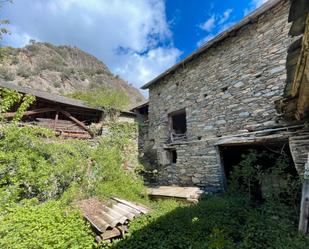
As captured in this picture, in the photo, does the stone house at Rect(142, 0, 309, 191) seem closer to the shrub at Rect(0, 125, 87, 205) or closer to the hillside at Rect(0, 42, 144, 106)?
the shrub at Rect(0, 125, 87, 205)

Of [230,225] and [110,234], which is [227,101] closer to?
[230,225]

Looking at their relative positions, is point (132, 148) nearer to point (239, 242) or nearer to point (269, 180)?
point (269, 180)

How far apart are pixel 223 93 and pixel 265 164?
2.96 m

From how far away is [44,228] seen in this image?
4.40 meters

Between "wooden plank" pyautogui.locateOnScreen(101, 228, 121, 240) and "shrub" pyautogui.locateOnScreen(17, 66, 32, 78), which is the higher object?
"shrub" pyautogui.locateOnScreen(17, 66, 32, 78)

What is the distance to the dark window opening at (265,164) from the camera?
17.5 ft

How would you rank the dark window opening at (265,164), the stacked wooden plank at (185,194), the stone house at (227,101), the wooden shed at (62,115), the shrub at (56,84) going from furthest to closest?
1. the shrub at (56,84)
2. the wooden shed at (62,115)
3. the stacked wooden plank at (185,194)
4. the stone house at (227,101)
5. the dark window opening at (265,164)

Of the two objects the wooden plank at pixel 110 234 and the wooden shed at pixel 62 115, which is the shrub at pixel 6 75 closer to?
the wooden shed at pixel 62 115

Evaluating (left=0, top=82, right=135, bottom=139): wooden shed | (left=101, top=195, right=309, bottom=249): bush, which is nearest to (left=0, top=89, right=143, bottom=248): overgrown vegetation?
(left=101, top=195, right=309, bottom=249): bush

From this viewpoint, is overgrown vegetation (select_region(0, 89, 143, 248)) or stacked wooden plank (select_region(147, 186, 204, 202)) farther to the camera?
stacked wooden plank (select_region(147, 186, 204, 202))

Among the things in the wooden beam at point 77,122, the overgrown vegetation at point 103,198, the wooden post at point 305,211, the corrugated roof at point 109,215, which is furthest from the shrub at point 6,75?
the wooden post at point 305,211

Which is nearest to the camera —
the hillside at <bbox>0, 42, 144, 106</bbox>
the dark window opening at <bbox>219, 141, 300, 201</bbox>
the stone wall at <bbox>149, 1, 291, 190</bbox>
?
the dark window opening at <bbox>219, 141, 300, 201</bbox>

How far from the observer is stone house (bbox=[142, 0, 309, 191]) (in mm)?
5738

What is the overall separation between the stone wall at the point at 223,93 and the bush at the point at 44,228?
4532mm
